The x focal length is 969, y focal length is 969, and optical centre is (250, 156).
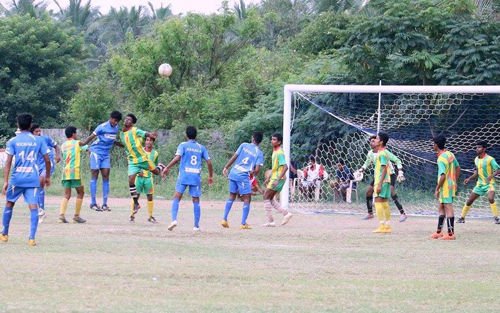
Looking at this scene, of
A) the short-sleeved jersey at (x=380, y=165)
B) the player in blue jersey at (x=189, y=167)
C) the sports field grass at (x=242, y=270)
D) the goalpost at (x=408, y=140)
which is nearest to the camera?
the sports field grass at (x=242, y=270)

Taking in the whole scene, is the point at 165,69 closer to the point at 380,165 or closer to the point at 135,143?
the point at 135,143

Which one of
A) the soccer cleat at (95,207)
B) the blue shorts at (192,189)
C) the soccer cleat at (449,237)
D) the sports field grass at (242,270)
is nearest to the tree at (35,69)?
the soccer cleat at (95,207)

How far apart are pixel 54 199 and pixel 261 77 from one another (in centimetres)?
1163

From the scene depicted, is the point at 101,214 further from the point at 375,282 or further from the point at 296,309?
the point at 296,309

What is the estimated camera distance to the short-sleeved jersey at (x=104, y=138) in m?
19.0

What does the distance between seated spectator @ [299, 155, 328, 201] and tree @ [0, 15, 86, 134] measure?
57.8 ft

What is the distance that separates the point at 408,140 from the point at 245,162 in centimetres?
832

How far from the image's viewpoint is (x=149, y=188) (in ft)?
61.0

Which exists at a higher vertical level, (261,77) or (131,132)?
(261,77)

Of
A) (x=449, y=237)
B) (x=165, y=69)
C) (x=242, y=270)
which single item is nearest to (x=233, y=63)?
(x=165, y=69)

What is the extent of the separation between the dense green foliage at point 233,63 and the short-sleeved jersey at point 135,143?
993 cm

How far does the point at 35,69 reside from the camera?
41.5 m

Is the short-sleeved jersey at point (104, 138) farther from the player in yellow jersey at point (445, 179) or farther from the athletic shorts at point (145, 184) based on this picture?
the player in yellow jersey at point (445, 179)

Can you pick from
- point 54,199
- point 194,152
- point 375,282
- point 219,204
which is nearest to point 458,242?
point 194,152
